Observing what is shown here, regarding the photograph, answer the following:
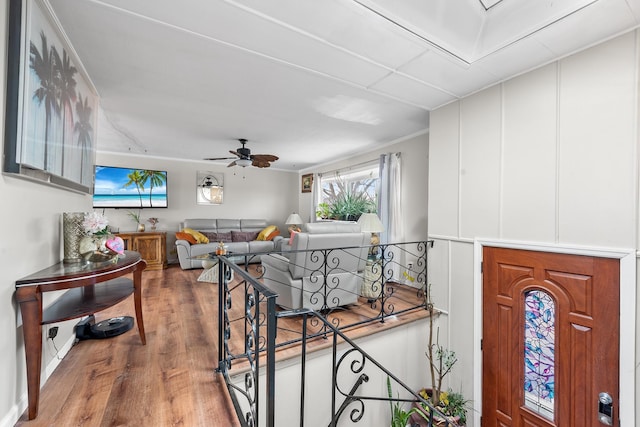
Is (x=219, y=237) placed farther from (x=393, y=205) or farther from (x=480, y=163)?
(x=480, y=163)

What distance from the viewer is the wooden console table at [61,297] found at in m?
1.22

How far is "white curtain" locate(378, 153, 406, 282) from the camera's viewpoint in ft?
13.2

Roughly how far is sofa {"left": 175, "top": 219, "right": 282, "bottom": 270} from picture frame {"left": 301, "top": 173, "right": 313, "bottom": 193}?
1.45m

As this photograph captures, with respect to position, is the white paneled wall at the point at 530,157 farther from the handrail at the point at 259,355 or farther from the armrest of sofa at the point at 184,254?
the armrest of sofa at the point at 184,254

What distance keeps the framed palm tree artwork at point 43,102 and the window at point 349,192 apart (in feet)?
13.0

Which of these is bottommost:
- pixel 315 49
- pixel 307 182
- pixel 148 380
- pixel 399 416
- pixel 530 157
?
pixel 399 416

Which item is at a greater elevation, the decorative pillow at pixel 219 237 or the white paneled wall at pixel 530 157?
the white paneled wall at pixel 530 157

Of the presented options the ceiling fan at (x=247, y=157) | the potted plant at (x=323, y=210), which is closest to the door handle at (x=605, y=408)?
the ceiling fan at (x=247, y=157)

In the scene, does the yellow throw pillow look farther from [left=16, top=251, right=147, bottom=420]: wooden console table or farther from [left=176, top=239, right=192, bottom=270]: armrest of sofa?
[left=16, top=251, right=147, bottom=420]: wooden console table

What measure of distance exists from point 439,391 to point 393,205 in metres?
2.47

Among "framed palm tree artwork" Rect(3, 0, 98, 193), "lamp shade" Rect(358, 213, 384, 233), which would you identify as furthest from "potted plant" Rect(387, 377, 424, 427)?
"framed palm tree artwork" Rect(3, 0, 98, 193)

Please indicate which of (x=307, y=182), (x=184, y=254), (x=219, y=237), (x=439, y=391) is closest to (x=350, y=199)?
(x=307, y=182)

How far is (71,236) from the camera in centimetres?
168

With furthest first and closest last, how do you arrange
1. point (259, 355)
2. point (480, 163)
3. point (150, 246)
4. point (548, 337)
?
point (150, 246) → point (480, 163) → point (548, 337) → point (259, 355)
